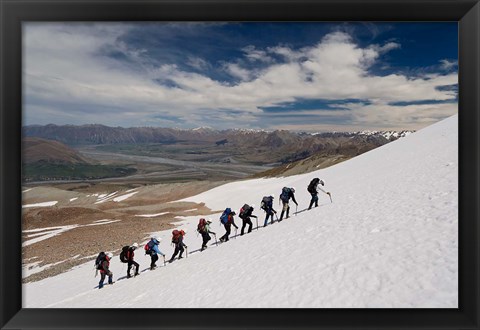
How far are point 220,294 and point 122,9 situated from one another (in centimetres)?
624

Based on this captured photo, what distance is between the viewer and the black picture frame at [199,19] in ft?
16.6

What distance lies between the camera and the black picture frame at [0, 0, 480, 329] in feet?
16.6

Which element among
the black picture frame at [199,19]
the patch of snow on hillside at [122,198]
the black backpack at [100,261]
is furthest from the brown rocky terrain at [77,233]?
the patch of snow on hillside at [122,198]

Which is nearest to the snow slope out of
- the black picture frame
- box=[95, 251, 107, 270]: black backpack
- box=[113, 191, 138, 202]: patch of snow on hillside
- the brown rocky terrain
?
the black picture frame

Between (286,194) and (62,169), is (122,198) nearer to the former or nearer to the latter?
(286,194)

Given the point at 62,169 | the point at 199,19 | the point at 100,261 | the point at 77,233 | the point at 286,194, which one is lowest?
the point at 77,233

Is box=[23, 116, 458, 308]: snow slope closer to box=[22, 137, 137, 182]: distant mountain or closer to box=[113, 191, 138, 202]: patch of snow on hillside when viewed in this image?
box=[113, 191, 138, 202]: patch of snow on hillside

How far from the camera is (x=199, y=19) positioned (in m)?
5.30

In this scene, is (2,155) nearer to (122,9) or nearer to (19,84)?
(19,84)

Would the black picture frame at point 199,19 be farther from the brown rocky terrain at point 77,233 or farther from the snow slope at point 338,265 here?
the brown rocky terrain at point 77,233

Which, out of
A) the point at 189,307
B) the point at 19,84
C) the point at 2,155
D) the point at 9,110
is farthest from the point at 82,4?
the point at 189,307

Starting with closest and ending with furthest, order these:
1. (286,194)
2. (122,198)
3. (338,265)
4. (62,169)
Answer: (338,265), (286,194), (122,198), (62,169)

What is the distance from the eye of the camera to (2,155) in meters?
5.14

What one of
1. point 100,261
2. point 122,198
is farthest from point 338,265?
point 122,198
